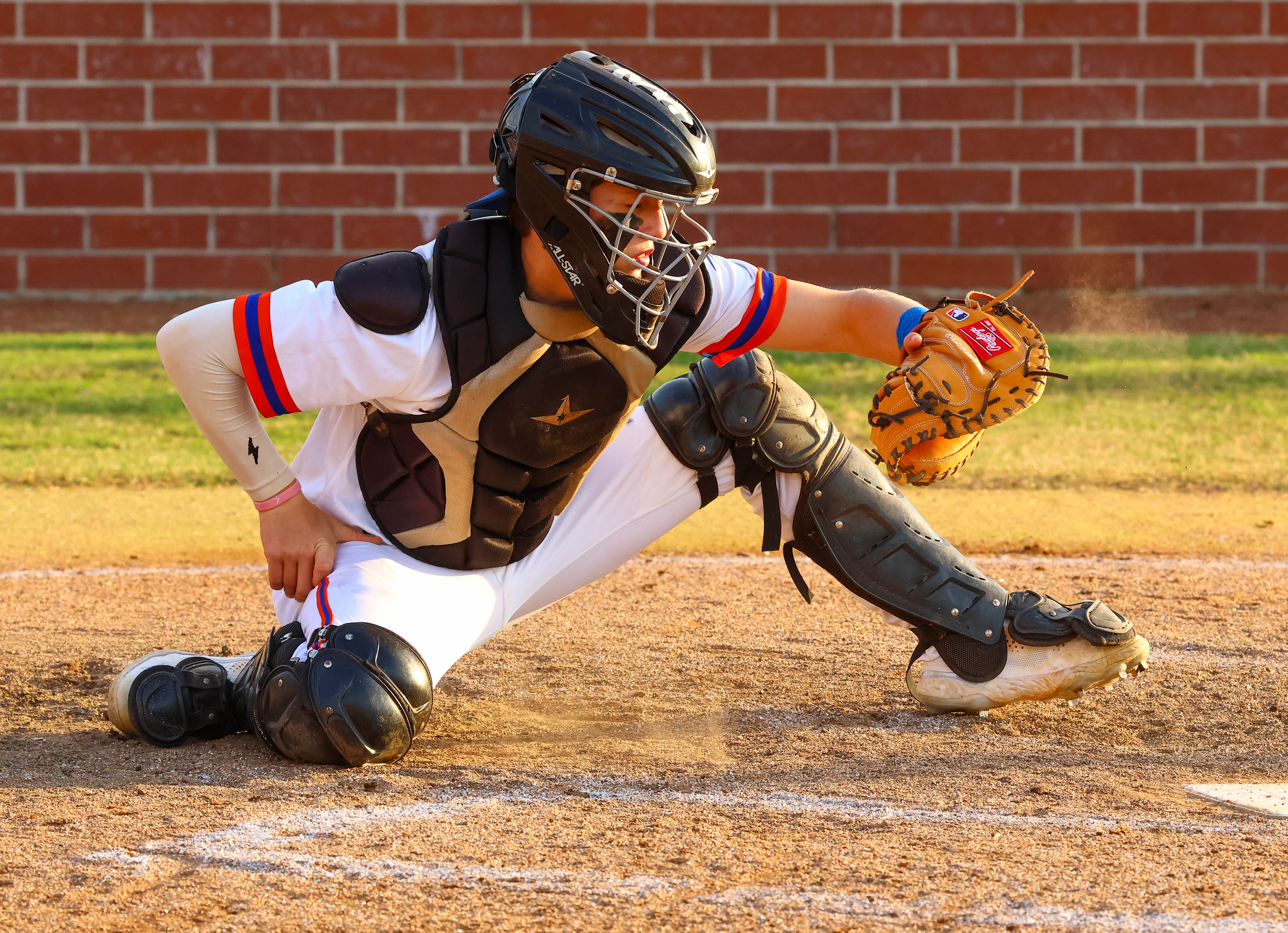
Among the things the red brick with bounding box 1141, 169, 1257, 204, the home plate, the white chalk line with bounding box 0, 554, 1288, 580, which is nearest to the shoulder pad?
the home plate

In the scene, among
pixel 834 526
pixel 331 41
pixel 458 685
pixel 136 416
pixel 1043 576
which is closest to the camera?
pixel 834 526

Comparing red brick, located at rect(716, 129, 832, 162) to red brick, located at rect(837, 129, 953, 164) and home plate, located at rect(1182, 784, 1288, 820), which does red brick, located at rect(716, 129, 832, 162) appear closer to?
red brick, located at rect(837, 129, 953, 164)

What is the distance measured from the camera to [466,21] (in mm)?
9906

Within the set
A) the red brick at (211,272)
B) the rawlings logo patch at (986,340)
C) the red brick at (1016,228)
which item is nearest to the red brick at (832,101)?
the red brick at (1016,228)

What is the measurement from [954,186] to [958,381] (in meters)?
Result: 7.40

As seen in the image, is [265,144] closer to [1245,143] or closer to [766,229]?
[766,229]

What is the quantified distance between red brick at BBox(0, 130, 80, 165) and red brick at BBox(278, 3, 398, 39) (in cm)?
159

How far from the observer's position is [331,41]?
990 centimetres

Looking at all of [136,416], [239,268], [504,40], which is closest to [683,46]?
[504,40]

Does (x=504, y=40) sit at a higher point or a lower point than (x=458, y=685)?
higher

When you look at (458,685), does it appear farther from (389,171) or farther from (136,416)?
(389,171)

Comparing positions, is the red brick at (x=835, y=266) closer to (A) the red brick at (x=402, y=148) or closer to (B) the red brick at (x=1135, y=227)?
(B) the red brick at (x=1135, y=227)

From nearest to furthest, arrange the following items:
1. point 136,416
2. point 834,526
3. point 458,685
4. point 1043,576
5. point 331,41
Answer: point 834,526
point 458,685
point 1043,576
point 136,416
point 331,41

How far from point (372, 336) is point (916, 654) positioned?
1362mm
